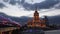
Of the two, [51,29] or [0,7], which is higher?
[0,7]

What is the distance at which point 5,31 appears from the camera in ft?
10.5

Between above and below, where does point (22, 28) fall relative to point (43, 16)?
below

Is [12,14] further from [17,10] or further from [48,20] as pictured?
[48,20]

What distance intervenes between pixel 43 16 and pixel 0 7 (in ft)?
2.75

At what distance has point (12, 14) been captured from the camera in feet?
10.9

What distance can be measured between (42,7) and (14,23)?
62 centimetres

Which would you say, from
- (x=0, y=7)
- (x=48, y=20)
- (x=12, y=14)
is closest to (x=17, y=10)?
(x=12, y=14)

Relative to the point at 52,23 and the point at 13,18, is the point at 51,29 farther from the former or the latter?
the point at 13,18

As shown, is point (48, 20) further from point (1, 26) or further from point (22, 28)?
point (1, 26)

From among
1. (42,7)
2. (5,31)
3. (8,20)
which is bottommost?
(5,31)

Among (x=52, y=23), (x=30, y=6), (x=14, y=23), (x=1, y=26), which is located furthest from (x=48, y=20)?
(x=1, y=26)

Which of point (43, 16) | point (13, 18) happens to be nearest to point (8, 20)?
point (13, 18)

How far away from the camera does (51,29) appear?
3.29m

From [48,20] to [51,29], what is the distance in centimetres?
18
